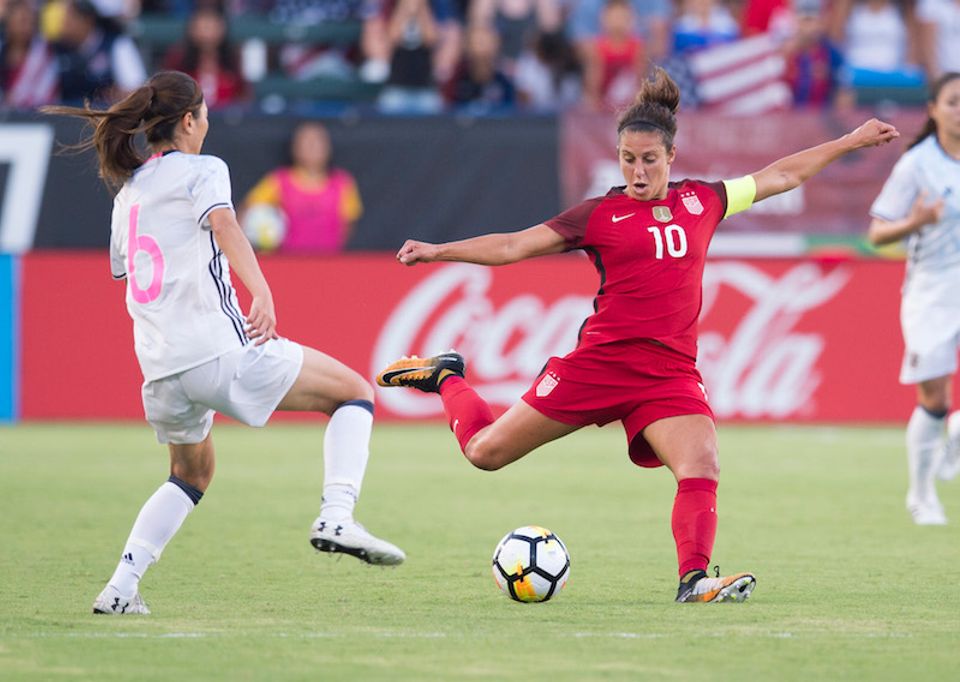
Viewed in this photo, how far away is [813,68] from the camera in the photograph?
17.1 meters

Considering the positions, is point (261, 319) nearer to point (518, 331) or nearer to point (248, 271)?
point (248, 271)

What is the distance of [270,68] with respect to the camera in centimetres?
1747

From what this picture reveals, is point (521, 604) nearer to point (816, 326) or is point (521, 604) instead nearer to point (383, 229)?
point (816, 326)

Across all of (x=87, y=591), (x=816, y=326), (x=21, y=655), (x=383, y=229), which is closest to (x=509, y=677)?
(x=21, y=655)

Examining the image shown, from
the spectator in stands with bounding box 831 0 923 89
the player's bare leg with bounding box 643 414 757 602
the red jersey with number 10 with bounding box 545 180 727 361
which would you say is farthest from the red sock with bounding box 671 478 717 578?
the spectator in stands with bounding box 831 0 923 89

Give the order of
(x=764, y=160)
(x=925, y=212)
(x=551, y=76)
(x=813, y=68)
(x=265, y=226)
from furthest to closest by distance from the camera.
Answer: (x=551, y=76) → (x=813, y=68) → (x=764, y=160) → (x=265, y=226) → (x=925, y=212)

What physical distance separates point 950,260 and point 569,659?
5029 millimetres

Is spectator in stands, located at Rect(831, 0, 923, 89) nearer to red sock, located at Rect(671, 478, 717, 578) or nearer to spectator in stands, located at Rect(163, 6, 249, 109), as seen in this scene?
spectator in stands, located at Rect(163, 6, 249, 109)

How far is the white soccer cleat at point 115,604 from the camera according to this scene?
606 centimetres

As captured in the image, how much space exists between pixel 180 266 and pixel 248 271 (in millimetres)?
333

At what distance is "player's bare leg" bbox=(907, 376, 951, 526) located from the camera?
9.34 meters

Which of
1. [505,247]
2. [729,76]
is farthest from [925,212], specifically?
[729,76]

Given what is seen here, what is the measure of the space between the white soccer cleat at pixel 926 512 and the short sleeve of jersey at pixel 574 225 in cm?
352

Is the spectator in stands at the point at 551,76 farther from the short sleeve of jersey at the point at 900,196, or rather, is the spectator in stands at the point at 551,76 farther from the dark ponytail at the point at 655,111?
the dark ponytail at the point at 655,111
